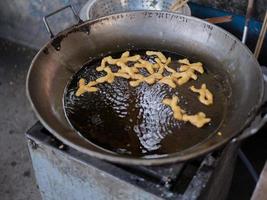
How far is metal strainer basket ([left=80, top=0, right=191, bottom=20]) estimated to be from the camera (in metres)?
→ 2.27

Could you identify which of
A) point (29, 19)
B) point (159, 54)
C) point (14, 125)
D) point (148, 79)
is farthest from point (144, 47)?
point (29, 19)

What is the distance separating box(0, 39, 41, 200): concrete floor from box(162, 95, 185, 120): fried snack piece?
1.19m

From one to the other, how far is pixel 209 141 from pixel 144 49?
0.70 meters

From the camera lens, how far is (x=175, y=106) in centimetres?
158

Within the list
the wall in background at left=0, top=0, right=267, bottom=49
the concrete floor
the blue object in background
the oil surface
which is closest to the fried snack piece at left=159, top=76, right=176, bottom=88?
the oil surface

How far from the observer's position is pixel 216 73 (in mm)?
1765

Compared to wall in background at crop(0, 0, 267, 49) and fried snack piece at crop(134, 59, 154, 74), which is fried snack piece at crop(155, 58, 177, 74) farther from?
wall in background at crop(0, 0, 267, 49)

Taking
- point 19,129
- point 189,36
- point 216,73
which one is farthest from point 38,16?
point 216,73

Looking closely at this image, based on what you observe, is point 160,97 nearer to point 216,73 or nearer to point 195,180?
point 216,73

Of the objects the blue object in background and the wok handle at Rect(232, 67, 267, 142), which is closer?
the wok handle at Rect(232, 67, 267, 142)

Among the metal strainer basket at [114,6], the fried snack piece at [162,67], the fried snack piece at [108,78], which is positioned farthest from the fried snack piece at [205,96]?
the metal strainer basket at [114,6]

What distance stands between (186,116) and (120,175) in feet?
1.23

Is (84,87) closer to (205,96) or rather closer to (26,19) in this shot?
(205,96)

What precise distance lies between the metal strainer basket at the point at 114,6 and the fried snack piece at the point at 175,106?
2.60 ft
